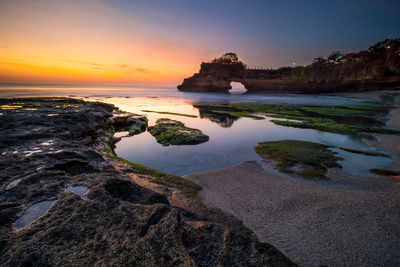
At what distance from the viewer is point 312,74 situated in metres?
69.2

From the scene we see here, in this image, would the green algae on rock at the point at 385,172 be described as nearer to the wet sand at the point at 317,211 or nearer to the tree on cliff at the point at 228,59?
the wet sand at the point at 317,211

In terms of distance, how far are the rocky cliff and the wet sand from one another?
72.4 meters

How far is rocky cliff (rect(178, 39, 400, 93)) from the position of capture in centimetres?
5478

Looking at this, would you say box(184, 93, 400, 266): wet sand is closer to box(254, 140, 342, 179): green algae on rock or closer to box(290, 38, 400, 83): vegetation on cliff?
box(254, 140, 342, 179): green algae on rock

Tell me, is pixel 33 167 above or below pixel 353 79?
below

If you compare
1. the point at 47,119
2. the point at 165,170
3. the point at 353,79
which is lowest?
the point at 165,170

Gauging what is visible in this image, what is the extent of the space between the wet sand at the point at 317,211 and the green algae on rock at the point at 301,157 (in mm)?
557

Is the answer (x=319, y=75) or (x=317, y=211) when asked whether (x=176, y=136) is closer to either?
(x=317, y=211)

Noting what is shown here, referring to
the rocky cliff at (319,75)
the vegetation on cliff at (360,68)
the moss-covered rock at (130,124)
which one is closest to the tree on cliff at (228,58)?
the rocky cliff at (319,75)

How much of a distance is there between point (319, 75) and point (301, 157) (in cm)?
7576

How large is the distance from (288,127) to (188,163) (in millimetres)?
11978

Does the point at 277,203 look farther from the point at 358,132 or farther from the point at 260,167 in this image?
the point at 358,132

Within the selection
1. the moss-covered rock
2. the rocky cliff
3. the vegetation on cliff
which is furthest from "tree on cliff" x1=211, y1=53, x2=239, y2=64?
the moss-covered rock

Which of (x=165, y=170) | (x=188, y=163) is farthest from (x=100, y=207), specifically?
(x=188, y=163)
